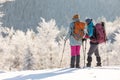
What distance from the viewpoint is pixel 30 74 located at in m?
12.2

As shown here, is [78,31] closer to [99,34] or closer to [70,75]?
[99,34]

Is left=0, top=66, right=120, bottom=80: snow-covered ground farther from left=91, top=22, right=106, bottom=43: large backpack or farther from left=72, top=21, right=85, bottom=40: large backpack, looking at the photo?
left=91, top=22, right=106, bottom=43: large backpack

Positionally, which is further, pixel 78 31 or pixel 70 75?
pixel 78 31

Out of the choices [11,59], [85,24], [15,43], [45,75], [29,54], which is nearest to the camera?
[45,75]

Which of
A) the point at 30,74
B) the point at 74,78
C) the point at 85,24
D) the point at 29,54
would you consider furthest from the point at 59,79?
the point at 29,54

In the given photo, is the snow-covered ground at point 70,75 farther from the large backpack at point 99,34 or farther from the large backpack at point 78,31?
the large backpack at point 99,34

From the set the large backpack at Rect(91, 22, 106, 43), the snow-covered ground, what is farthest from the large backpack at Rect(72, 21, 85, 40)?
the snow-covered ground

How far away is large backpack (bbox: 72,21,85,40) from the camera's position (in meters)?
14.3

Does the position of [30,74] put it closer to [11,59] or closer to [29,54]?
[29,54]

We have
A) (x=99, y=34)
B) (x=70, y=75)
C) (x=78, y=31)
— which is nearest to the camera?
(x=70, y=75)

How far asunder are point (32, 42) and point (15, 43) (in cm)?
249

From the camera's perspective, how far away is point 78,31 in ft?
47.2

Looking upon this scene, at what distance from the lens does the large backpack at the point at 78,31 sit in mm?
14258

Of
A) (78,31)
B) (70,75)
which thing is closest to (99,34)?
(78,31)
